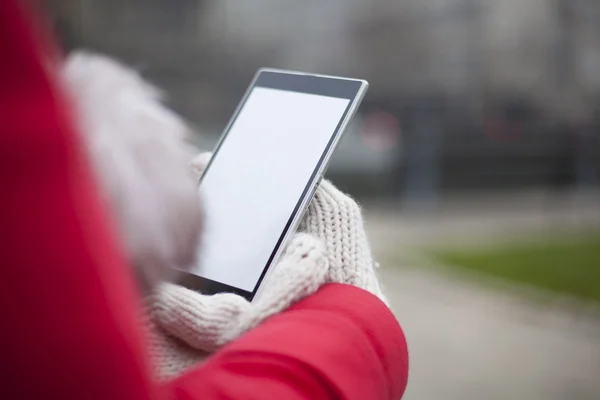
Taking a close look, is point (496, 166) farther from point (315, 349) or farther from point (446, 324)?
point (315, 349)

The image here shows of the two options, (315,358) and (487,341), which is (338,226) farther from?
(487,341)

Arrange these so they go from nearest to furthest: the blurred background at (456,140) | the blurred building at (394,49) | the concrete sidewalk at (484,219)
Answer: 1. the blurred background at (456,140)
2. the concrete sidewalk at (484,219)
3. the blurred building at (394,49)

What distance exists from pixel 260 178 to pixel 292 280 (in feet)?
0.41

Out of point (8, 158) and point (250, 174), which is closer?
point (8, 158)

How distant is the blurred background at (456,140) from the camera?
5.88 ft

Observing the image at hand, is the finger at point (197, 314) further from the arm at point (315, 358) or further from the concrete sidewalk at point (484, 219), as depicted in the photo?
the concrete sidewalk at point (484, 219)

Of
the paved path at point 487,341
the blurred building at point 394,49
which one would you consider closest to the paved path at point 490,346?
the paved path at point 487,341

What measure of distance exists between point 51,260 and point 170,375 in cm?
26

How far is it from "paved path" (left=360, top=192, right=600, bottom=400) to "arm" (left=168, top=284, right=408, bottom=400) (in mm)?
1102

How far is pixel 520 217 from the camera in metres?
3.43

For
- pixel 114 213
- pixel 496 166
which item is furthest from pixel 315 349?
pixel 496 166

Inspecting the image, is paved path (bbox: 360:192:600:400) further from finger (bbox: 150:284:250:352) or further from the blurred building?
the blurred building

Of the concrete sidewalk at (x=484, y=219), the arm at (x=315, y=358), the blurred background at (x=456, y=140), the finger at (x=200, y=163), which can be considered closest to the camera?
the arm at (x=315, y=358)

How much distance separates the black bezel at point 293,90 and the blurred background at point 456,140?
206 mm
